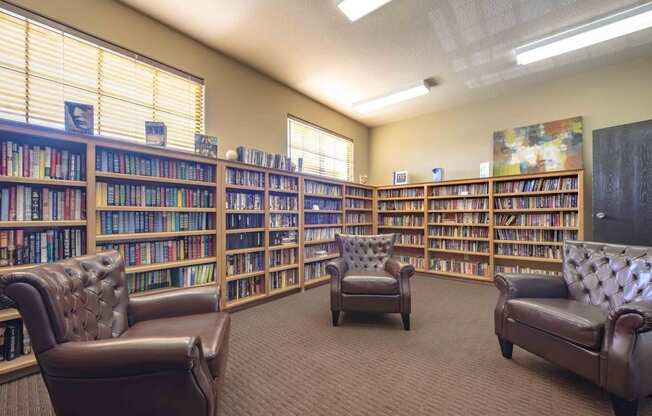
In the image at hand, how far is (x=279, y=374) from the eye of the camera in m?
1.82

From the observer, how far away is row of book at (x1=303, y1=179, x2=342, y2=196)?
163 inches

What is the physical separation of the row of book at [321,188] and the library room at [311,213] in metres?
0.13

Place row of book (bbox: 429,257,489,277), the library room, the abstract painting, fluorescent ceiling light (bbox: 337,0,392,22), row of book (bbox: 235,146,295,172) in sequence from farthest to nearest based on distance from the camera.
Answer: row of book (bbox: 429,257,489,277) → the abstract painting → row of book (bbox: 235,146,295,172) → fluorescent ceiling light (bbox: 337,0,392,22) → the library room

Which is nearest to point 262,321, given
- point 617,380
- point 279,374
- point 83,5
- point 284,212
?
point 279,374

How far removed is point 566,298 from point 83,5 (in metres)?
4.89

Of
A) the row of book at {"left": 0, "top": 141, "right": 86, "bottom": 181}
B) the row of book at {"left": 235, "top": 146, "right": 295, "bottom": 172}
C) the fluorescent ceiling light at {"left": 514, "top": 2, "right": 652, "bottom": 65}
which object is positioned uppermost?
the fluorescent ceiling light at {"left": 514, "top": 2, "right": 652, "bottom": 65}

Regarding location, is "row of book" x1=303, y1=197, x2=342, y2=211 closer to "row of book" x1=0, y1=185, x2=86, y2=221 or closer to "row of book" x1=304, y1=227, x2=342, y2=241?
"row of book" x1=304, y1=227, x2=342, y2=241

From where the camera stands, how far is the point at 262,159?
3432 mm

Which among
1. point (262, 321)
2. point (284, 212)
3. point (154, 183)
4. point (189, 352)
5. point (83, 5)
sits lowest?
point (262, 321)

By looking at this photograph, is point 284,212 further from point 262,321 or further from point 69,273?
point 69,273

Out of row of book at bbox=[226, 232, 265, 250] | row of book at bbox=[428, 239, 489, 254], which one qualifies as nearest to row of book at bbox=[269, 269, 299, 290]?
row of book at bbox=[226, 232, 265, 250]

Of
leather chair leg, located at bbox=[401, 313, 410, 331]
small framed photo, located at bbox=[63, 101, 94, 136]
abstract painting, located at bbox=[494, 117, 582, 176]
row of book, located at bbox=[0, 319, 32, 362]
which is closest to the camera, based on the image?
row of book, located at bbox=[0, 319, 32, 362]

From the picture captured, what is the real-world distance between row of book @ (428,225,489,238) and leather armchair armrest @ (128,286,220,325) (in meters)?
4.24

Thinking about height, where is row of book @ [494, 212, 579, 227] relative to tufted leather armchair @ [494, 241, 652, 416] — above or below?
above
